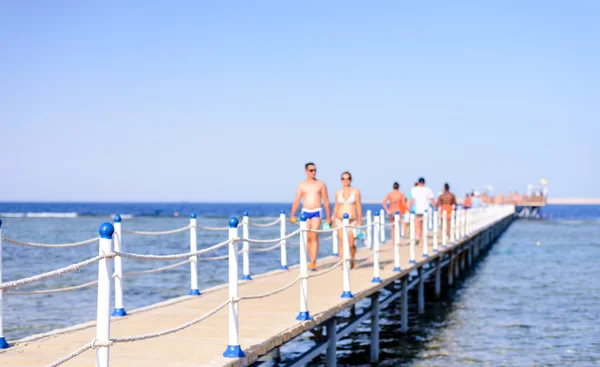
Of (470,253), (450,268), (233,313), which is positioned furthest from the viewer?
(470,253)

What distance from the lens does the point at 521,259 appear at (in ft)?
107

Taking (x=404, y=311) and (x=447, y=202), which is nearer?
(x=404, y=311)

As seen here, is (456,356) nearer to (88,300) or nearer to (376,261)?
(376,261)

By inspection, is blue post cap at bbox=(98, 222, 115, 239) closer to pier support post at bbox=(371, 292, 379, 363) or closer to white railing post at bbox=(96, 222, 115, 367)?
white railing post at bbox=(96, 222, 115, 367)

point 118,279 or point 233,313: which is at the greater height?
point 118,279

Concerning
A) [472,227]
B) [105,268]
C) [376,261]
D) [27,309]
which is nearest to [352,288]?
[376,261]

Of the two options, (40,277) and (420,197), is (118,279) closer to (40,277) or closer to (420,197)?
(40,277)

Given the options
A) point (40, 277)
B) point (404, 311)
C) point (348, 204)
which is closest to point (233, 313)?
point (40, 277)

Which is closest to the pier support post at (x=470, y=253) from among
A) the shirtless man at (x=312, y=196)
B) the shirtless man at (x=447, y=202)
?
the shirtless man at (x=447, y=202)

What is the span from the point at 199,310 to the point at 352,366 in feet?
12.4

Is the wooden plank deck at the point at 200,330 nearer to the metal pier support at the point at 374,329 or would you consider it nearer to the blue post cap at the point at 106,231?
the metal pier support at the point at 374,329

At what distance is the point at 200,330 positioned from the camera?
24.5 feet

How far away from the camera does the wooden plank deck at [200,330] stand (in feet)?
20.0

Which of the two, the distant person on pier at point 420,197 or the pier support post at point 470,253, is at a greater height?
the distant person on pier at point 420,197
